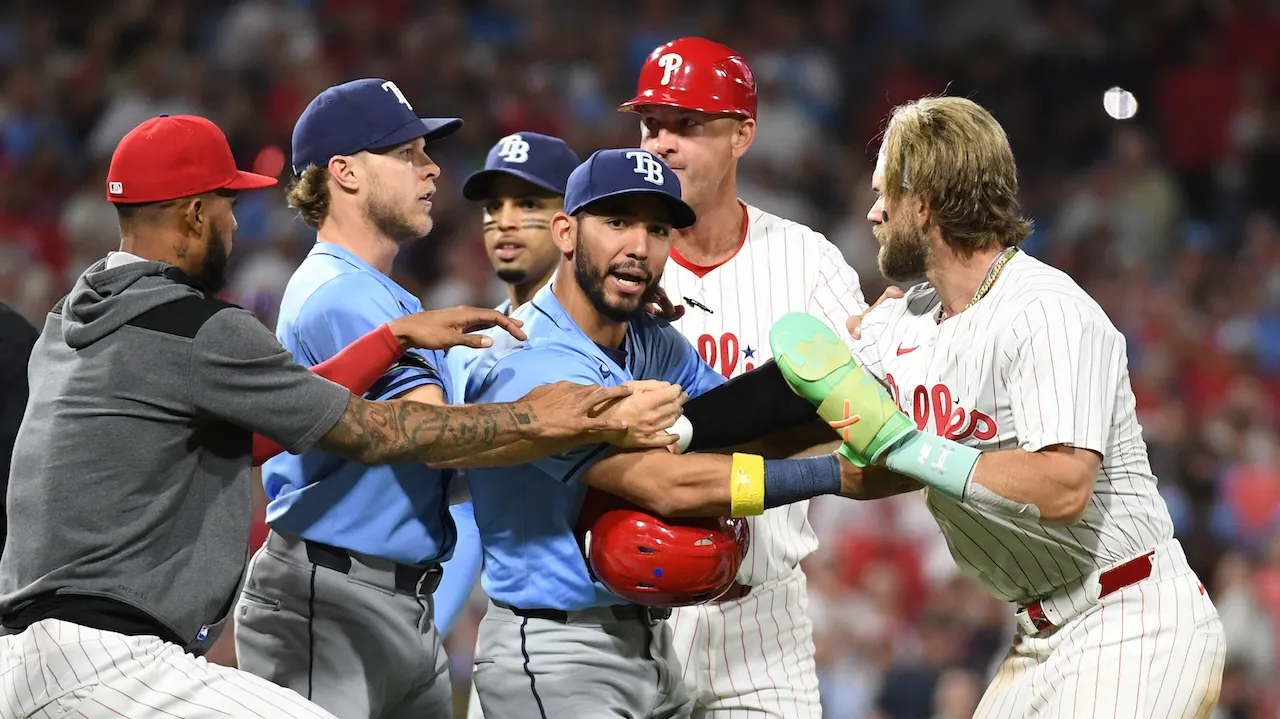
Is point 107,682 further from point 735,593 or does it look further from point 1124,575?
point 1124,575

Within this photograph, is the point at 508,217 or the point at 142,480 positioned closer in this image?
the point at 142,480

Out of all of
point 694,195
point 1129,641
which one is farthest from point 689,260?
point 1129,641

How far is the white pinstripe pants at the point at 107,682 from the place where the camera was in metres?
3.42

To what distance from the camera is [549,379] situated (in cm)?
399

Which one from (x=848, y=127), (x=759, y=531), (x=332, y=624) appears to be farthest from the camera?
(x=848, y=127)

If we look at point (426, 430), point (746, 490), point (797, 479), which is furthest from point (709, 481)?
point (426, 430)

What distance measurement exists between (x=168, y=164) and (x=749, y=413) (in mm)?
1679

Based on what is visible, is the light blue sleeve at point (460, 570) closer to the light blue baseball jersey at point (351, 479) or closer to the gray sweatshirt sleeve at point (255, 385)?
A: the light blue baseball jersey at point (351, 479)

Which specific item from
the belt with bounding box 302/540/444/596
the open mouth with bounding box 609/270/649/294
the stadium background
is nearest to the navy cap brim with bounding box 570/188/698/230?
the open mouth with bounding box 609/270/649/294

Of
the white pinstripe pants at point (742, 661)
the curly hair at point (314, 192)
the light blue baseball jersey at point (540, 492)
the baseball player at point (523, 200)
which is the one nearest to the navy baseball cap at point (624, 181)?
the light blue baseball jersey at point (540, 492)

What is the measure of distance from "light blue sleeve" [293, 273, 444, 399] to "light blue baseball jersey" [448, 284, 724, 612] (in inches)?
6.9

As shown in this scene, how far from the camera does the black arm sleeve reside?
164 inches

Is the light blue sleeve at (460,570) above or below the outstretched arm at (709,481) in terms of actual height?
below

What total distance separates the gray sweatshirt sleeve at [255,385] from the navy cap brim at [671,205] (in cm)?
93
